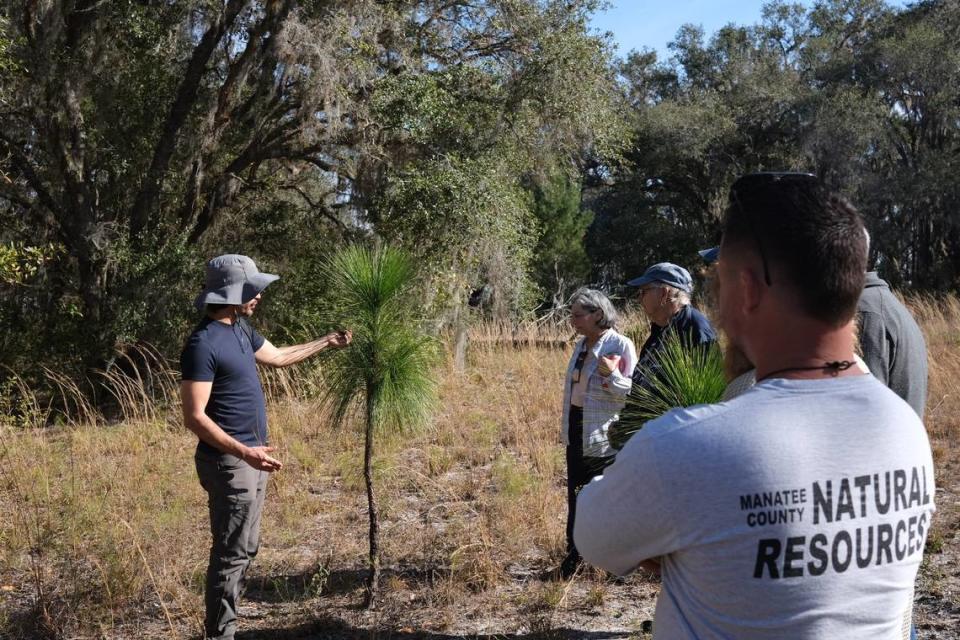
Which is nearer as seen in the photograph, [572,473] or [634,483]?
[634,483]

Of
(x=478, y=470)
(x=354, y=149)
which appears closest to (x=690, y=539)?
(x=478, y=470)

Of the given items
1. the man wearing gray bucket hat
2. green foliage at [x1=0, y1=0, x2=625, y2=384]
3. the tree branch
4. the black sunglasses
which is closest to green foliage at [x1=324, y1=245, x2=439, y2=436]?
the man wearing gray bucket hat

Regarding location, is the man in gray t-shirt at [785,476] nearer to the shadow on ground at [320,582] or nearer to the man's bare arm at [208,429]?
the man's bare arm at [208,429]

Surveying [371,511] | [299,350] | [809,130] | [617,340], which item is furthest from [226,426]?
[809,130]

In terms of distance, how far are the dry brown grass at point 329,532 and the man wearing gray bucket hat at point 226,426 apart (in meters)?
0.57

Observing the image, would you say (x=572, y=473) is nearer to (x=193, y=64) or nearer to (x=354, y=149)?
(x=354, y=149)

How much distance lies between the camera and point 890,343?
10.7ft

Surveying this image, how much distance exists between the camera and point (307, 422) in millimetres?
8625

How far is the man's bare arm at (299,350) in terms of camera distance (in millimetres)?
4449

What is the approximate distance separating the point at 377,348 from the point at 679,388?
2.33m

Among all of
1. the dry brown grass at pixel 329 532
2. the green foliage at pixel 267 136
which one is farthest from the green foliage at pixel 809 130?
the dry brown grass at pixel 329 532

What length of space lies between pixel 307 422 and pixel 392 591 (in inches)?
153

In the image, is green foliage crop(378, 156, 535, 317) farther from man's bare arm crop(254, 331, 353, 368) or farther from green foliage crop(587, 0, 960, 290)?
green foliage crop(587, 0, 960, 290)

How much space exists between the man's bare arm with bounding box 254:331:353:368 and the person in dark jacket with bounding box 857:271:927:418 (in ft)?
8.04
